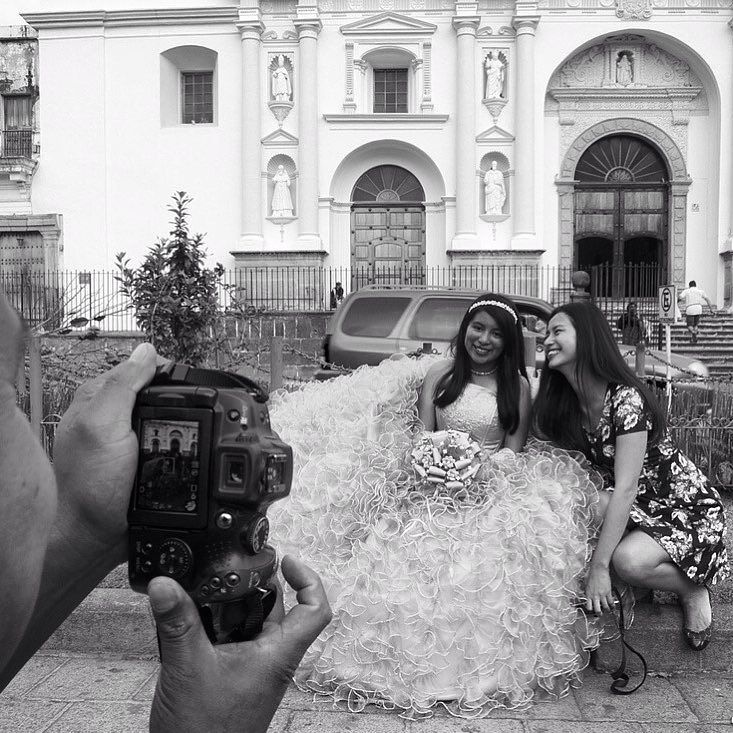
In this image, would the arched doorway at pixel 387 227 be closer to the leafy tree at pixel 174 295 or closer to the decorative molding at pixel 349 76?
the decorative molding at pixel 349 76

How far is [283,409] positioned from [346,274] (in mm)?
17703

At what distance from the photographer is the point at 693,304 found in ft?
65.2

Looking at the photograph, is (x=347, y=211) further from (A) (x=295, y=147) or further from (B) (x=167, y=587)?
(B) (x=167, y=587)

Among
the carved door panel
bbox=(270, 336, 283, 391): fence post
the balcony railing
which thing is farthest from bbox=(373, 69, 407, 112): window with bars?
bbox=(270, 336, 283, 391): fence post

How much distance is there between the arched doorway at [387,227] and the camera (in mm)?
22781

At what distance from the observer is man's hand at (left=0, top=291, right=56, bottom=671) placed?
2.37 feet

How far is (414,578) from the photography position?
3.57m

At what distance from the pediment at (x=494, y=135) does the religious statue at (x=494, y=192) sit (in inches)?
23.5

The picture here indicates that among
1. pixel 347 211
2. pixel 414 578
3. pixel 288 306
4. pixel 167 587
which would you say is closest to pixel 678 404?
pixel 414 578

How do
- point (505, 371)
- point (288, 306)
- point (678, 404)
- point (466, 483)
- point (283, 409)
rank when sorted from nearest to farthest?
1. point (466, 483)
2. point (505, 371)
3. point (283, 409)
4. point (678, 404)
5. point (288, 306)

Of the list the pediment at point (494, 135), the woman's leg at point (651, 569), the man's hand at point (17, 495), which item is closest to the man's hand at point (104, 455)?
the man's hand at point (17, 495)

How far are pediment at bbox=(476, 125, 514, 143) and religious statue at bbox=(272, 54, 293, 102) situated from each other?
474 centimetres

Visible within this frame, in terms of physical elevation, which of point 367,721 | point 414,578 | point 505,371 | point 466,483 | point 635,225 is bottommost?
point 367,721

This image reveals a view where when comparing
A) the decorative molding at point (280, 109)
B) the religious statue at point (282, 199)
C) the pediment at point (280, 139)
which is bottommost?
the religious statue at point (282, 199)
